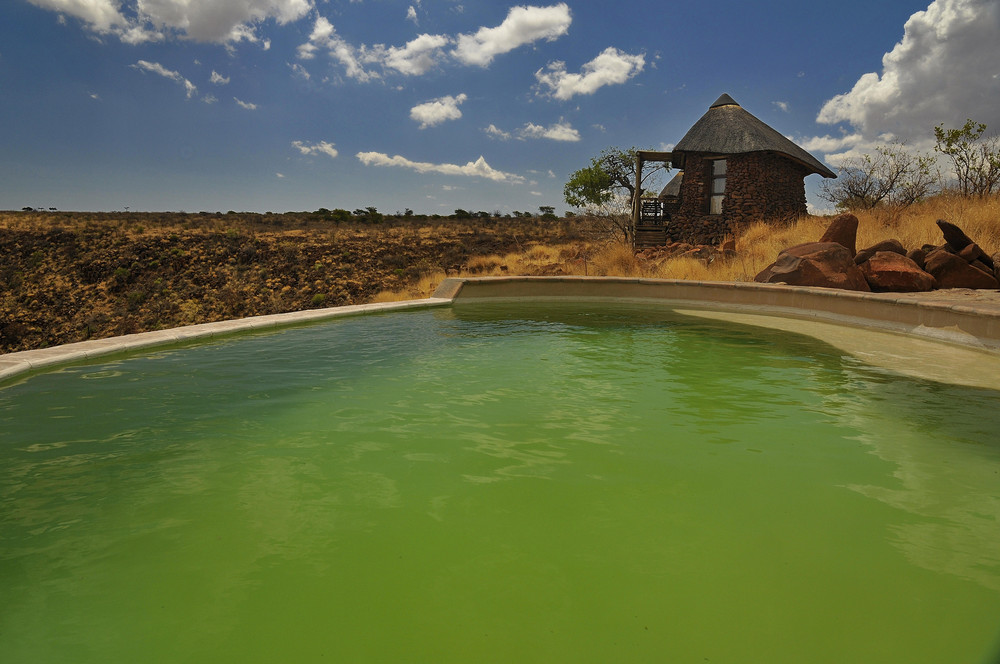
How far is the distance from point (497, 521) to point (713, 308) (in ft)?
30.8

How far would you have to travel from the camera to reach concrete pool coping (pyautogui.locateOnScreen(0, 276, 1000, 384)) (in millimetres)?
6816

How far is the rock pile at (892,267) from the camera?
10164 mm

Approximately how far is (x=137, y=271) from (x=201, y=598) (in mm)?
25153

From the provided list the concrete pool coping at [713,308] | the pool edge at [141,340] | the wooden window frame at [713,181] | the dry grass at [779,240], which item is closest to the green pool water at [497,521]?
the pool edge at [141,340]

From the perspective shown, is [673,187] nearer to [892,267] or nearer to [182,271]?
[892,267]

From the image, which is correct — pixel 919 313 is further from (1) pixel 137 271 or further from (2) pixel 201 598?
(1) pixel 137 271

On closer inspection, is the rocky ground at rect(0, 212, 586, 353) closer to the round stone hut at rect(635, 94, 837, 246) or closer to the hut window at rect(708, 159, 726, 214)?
the round stone hut at rect(635, 94, 837, 246)

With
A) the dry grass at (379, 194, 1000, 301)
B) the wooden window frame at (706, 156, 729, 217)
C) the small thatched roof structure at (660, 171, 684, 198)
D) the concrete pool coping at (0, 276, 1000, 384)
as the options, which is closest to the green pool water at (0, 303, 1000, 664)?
the concrete pool coping at (0, 276, 1000, 384)

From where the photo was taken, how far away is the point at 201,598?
2205 mm

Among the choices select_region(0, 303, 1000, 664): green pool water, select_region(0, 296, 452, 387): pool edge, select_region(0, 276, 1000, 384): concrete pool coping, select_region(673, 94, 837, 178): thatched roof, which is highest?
select_region(673, 94, 837, 178): thatched roof

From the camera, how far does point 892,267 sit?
409 inches

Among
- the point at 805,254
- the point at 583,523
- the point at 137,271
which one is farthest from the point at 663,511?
the point at 137,271

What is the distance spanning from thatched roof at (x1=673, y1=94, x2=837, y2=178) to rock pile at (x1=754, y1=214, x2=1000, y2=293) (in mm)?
10906

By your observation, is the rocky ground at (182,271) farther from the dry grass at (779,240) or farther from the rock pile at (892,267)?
the rock pile at (892,267)
